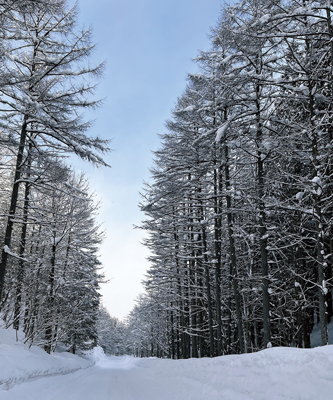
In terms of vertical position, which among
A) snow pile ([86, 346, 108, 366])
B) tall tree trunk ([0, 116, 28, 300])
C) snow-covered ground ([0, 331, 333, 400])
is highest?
tall tree trunk ([0, 116, 28, 300])

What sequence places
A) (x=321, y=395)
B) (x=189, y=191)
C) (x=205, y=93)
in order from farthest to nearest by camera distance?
1. (x=189, y=191)
2. (x=205, y=93)
3. (x=321, y=395)

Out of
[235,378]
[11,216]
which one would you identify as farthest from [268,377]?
[11,216]

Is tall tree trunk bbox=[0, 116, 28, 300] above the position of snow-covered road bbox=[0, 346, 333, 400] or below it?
above

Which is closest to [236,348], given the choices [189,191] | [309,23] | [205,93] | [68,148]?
[189,191]

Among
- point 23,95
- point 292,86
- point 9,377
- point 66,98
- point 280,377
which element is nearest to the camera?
point 280,377

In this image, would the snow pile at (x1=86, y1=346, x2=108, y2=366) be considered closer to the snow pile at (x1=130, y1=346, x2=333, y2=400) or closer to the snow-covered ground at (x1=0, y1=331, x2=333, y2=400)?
the snow-covered ground at (x1=0, y1=331, x2=333, y2=400)

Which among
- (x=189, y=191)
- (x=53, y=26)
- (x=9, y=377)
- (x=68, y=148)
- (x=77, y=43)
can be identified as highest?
(x=53, y=26)

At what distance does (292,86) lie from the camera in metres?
9.24

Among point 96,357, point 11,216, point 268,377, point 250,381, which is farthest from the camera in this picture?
point 96,357

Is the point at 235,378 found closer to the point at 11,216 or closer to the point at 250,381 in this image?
the point at 250,381

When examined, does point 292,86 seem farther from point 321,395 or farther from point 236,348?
point 236,348

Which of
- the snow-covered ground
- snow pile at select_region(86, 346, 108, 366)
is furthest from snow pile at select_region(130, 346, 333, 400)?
snow pile at select_region(86, 346, 108, 366)

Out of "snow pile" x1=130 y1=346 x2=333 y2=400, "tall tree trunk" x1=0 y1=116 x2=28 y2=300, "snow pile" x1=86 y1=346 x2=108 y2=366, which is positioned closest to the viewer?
"snow pile" x1=130 y1=346 x2=333 y2=400

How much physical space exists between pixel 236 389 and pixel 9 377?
15.5 feet
